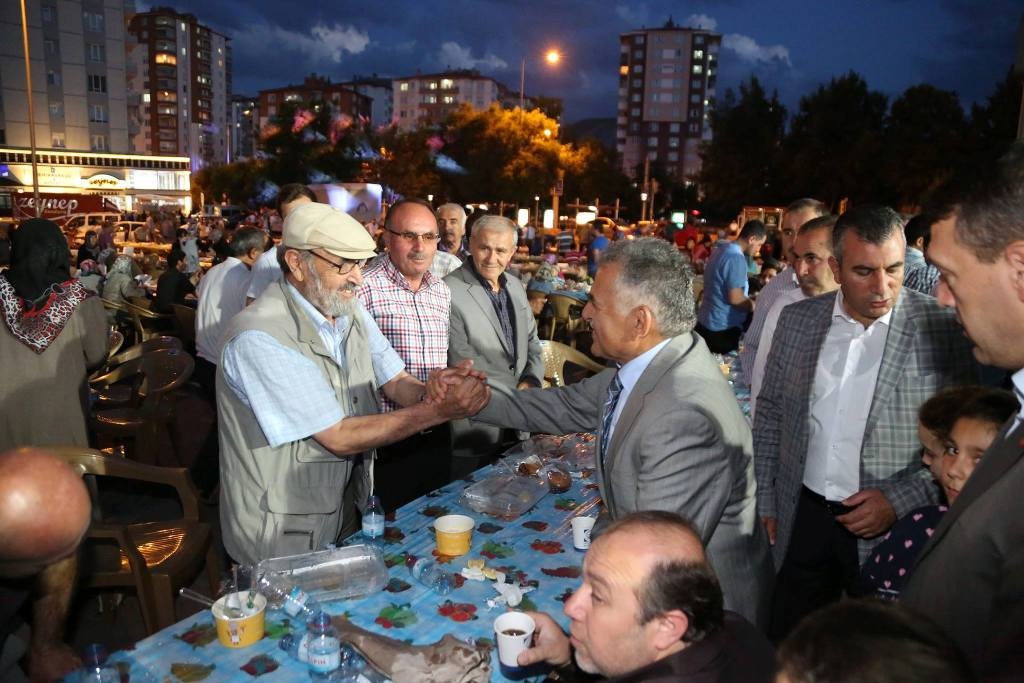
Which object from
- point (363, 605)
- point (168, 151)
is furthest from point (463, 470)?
point (168, 151)

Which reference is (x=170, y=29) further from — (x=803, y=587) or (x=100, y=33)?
(x=803, y=587)

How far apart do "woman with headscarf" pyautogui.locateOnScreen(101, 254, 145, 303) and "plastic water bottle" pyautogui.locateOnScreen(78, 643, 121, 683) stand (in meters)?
8.39

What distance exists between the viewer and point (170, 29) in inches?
4700

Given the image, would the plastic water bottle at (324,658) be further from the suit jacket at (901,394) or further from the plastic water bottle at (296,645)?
the suit jacket at (901,394)

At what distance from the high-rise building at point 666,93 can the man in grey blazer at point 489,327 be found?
11903cm

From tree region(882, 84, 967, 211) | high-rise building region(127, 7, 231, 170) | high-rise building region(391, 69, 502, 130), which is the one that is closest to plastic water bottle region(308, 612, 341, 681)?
tree region(882, 84, 967, 211)

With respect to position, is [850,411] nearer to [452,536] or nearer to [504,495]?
[504,495]

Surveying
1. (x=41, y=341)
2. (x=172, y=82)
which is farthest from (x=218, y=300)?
(x=172, y=82)

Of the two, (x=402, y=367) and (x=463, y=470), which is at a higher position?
(x=402, y=367)

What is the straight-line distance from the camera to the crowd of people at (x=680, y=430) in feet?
4.20

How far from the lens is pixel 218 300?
5582 millimetres

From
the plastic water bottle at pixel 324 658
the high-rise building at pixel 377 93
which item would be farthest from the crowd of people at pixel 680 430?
the high-rise building at pixel 377 93

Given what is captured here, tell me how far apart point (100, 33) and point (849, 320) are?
62354 mm

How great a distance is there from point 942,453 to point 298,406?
2.15m
